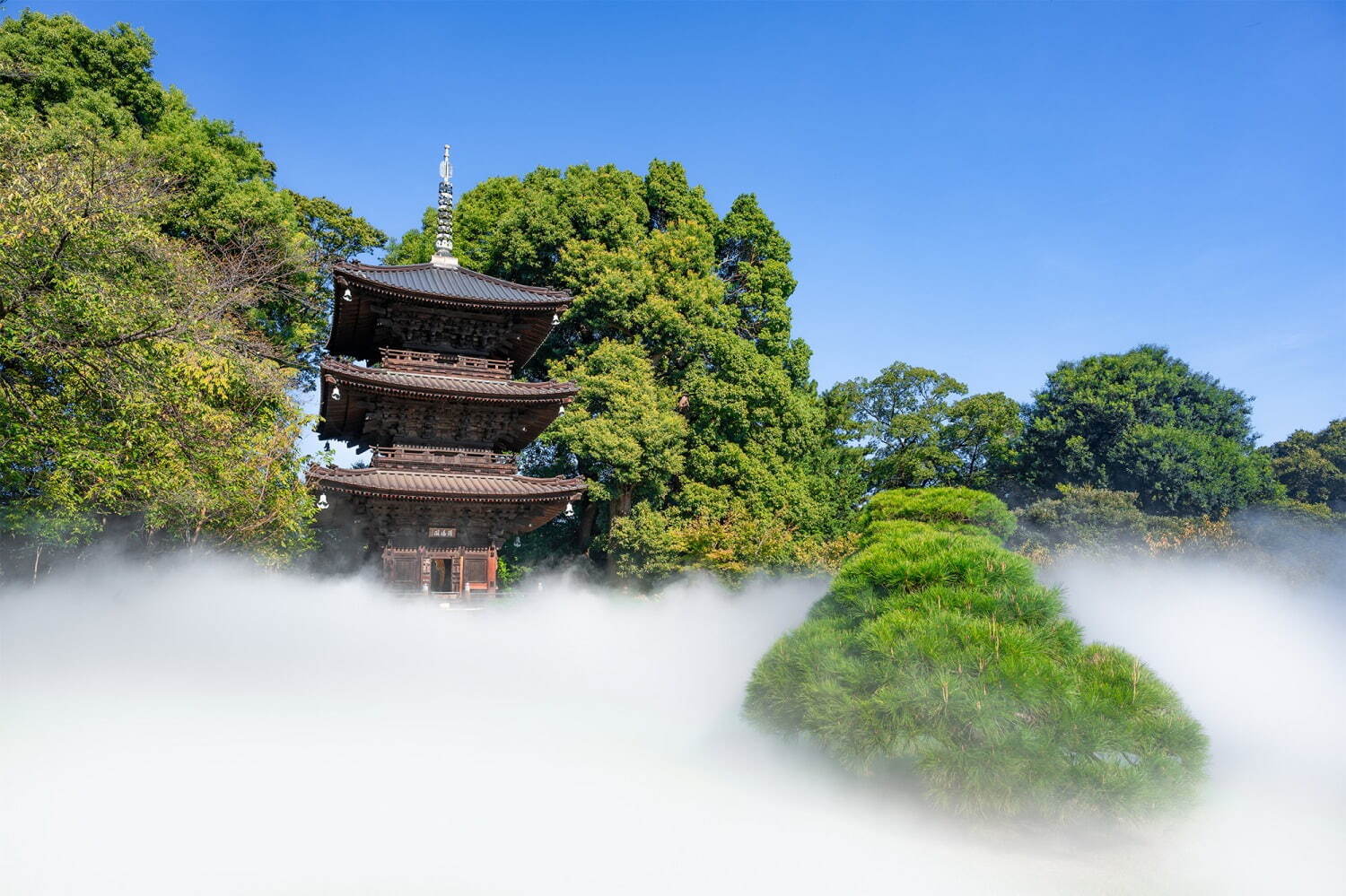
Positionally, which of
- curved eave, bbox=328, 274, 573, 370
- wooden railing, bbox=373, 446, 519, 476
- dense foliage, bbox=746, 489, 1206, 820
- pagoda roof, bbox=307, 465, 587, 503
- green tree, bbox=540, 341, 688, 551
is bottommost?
dense foliage, bbox=746, 489, 1206, 820

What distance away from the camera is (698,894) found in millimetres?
4082

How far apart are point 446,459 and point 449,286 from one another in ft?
13.5

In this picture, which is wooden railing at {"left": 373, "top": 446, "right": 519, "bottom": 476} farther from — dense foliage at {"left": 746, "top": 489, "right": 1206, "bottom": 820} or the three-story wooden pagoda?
dense foliage at {"left": 746, "top": 489, "right": 1206, "bottom": 820}

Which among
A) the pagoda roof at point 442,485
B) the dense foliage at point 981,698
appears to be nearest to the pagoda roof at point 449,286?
the pagoda roof at point 442,485

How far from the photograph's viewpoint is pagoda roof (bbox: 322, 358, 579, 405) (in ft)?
48.2

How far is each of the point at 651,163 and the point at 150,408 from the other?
22.7 meters

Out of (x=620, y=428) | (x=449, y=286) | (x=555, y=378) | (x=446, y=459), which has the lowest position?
(x=446, y=459)

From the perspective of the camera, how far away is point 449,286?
17031mm

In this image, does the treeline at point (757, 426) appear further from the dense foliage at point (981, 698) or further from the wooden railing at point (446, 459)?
the dense foliage at point (981, 698)

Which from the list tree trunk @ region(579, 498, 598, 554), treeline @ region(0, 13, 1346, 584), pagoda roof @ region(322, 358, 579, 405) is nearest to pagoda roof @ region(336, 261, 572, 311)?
pagoda roof @ region(322, 358, 579, 405)

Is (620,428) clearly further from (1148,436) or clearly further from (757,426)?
(1148,436)

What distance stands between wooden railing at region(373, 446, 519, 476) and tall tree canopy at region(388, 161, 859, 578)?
4.40 meters

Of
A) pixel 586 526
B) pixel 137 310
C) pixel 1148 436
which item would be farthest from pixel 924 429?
pixel 137 310

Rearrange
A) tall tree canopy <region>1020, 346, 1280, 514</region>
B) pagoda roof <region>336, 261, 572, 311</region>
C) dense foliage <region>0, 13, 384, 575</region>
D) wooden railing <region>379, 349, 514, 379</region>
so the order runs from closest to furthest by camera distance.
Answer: dense foliage <region>0, 13, 384, 575</region> → pagoda roof <region>336, 261, 572, 311</region> → wooden railing <region>379, 349, 514, 379</region> → tall tree canopy <region>1020, 346, 1280, 514</region>
